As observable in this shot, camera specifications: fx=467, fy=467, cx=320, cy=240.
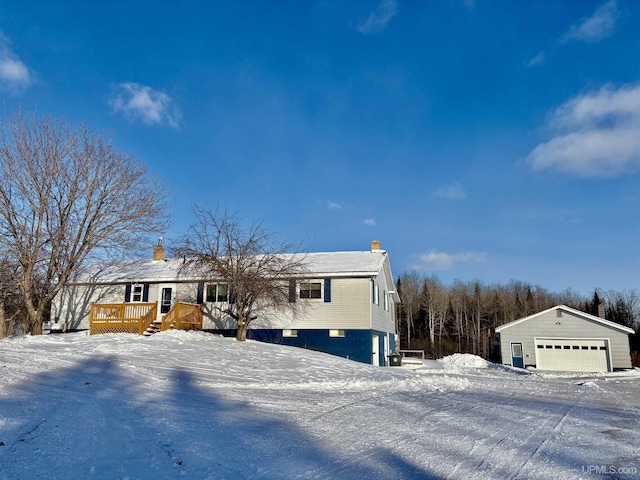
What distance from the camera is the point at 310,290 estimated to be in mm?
23453

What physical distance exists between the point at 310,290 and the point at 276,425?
631 inches

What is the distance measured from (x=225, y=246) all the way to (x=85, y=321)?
1068cm

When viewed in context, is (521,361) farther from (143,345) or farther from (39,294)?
(39,294)

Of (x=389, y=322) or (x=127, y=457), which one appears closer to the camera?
(x=127, y=457)

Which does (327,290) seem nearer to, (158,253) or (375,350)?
(375,350)

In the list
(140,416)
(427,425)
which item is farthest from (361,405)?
(140,416)

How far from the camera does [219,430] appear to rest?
6820 mm

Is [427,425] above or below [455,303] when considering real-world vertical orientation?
below

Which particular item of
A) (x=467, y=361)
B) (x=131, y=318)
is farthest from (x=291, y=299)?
(x=467, y=361)

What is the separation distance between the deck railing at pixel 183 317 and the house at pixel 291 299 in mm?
431

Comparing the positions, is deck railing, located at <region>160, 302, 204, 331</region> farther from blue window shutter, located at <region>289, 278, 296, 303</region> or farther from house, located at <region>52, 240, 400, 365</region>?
blue window shutter, located at <region>289, 278, 296, 303</region>

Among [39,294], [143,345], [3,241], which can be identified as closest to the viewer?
[143,345]

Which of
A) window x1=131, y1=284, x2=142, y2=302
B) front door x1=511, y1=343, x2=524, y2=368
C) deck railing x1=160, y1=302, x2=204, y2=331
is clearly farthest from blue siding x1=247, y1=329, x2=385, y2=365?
front door x1=511, y1=343, x2=524, y2=368

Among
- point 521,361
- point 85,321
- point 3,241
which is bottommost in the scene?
point 521,361
